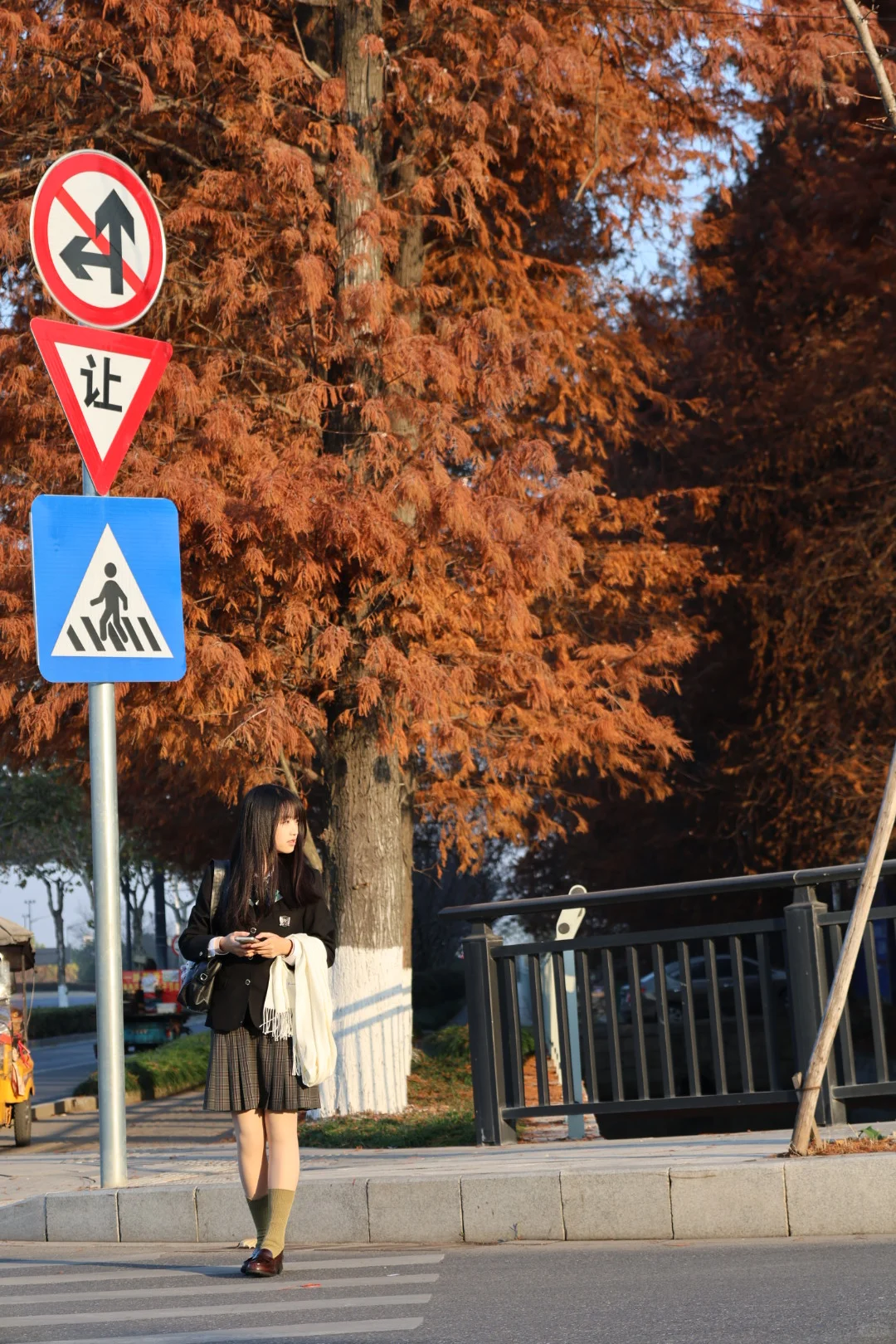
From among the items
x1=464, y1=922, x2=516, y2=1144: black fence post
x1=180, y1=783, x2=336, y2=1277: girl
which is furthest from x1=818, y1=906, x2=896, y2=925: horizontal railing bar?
x1=180, y1=783, x2=336, y2=1277: girl

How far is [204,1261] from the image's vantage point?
20.2 feet

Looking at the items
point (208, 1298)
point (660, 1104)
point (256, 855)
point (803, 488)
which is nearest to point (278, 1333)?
point (208, 1298)

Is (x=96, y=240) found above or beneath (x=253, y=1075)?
above

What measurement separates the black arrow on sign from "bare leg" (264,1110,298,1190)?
3.73 metres

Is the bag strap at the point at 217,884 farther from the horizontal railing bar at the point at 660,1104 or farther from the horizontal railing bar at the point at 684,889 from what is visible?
the horizontal railing bar at the point at 660,1104

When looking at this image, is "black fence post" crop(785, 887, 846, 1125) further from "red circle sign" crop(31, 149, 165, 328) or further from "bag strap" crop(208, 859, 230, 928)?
"red circle sign" crop(31, 149, 165, 328)

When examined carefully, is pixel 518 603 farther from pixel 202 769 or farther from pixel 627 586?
pixel 627 586

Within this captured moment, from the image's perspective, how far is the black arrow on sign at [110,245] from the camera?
7293mm

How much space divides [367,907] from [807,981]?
549 cm

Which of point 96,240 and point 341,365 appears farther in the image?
point 341,365

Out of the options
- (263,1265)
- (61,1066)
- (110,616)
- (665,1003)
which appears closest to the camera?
(263,1265)

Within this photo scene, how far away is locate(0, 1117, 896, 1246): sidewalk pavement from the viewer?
19.6ft

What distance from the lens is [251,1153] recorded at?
5.79 m

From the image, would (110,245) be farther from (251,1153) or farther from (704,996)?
(704,996)
